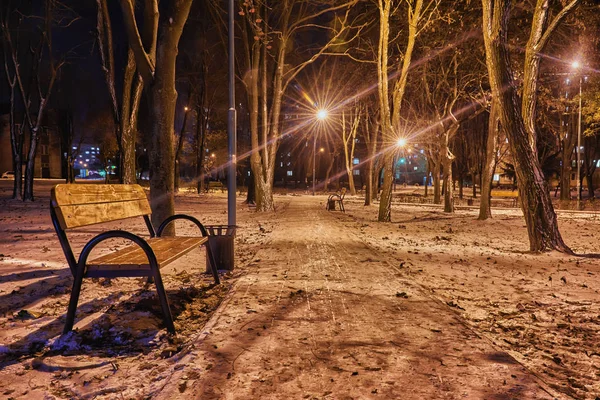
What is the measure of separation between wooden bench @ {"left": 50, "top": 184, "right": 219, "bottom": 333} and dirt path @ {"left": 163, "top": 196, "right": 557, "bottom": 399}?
82 cm

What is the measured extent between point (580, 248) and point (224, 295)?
8909 mm

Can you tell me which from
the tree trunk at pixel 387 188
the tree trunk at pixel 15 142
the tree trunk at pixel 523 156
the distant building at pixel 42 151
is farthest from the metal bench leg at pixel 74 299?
the distant building at pixel 42 151

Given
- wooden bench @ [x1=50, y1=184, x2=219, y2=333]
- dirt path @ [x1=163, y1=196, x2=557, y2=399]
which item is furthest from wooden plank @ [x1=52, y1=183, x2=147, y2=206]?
dirt path @ [x1=163, y1=196, x2=557, y2=399]

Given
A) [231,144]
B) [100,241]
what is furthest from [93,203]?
[231,144]

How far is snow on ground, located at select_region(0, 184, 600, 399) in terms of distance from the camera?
3059 millimetres

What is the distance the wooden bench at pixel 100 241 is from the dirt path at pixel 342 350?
2.68 feet

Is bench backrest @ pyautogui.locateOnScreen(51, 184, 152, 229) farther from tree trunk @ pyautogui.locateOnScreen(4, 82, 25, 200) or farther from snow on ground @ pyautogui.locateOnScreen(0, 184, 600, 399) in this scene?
tree trunk @ pyautogui.locateOnScreen(4, 82, 25, 200)

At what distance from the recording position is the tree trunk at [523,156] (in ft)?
29.1

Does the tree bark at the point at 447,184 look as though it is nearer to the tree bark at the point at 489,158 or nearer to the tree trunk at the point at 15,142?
the tree bark at the point at 489,158

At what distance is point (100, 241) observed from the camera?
4.32 m

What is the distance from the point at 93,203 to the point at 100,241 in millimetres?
549

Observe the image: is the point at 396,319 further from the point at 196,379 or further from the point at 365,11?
the point at 365,11

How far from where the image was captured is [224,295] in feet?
18.0

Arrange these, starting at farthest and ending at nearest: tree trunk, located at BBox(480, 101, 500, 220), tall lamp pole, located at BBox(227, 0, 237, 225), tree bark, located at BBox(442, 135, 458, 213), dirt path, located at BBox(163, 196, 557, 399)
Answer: tree bark, located at BBox(442, 135, 458, 213)
tree trunk, located at BBox(480, 101, 500, 220)
tall lamp pole, located at BBox(227, 0, 237, 225)
dirt path, located at BBox(163, 196, 557, 399)
